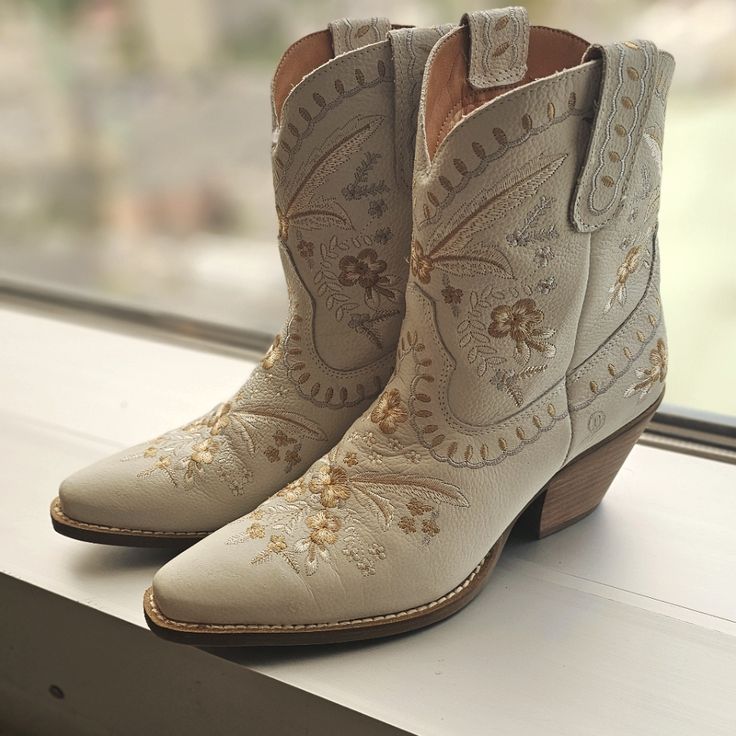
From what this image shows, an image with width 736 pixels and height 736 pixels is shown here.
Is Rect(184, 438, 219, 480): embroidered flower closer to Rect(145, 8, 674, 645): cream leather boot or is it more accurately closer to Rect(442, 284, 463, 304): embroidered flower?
Rect(145, 8, 674, 645): cream leather boot

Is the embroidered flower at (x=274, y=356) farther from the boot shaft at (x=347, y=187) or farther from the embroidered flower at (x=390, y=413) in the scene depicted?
the embroidered flower at (x=390, y=413)

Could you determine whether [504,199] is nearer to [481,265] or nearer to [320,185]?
[481,265]

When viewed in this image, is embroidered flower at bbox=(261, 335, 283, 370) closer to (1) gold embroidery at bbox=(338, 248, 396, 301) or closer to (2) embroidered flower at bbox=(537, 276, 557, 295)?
(1) gold embroidery at bbox=(338, 248, 396, 301)

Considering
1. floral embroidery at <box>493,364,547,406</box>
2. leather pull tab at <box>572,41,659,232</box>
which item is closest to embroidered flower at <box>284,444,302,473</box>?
floral embroidery at <box>493,364,547,406</box>

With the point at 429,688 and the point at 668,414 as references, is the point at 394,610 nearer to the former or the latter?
the point at 429,688

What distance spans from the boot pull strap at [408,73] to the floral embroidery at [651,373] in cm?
26

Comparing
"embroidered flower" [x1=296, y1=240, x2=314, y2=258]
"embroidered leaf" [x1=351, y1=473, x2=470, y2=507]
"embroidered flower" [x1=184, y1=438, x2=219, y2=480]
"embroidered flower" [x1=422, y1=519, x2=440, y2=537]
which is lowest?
"embroidered flower" [x1=184, y1=438, x2=219, y2=480]

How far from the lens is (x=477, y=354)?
24.9 inches

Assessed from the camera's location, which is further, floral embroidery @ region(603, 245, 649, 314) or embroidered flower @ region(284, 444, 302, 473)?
embroidered flower @ region(284, 444, 302, 473)

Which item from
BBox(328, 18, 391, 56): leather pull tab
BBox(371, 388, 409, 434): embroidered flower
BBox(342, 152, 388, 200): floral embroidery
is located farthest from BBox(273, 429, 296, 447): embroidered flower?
BBox(328, 18, 391, 56): leather pull tab

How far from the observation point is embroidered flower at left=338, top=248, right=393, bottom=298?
2.34ft

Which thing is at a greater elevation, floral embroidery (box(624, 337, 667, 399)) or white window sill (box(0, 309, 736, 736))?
floral embroidery (box(624, 337, 667, 399))

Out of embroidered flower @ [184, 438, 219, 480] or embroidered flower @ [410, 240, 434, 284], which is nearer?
embroidered flower @ [410, 240, 434, 284]

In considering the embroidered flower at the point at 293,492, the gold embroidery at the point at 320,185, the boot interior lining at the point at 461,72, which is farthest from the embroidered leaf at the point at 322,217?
the embroidered flower at the point at 293,492
